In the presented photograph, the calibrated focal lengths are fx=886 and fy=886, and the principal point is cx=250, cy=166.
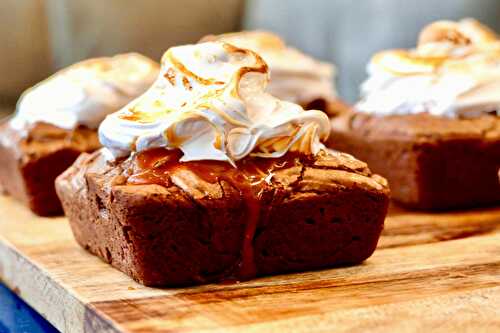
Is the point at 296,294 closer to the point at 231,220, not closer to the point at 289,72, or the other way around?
the point at 231,220

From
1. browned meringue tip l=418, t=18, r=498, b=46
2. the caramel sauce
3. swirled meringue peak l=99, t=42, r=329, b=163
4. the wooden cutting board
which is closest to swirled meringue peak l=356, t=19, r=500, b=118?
browned meringue tip l=418, t=18, r=498, b=46

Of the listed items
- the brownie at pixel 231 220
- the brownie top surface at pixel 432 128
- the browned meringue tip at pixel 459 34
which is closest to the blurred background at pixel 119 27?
the browned meringue tip at pixel 459 34

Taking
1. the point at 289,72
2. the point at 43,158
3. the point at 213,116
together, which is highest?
the point at 213,116

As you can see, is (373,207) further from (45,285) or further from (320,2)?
(320,2)

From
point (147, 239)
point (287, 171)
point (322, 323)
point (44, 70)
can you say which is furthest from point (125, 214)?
point (44, 70)

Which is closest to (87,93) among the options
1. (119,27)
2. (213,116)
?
(213,116)

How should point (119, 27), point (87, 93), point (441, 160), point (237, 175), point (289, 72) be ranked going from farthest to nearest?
point (119, 27), point (289, 72), point (87, 93), point (441, 160), point (237, 175)
